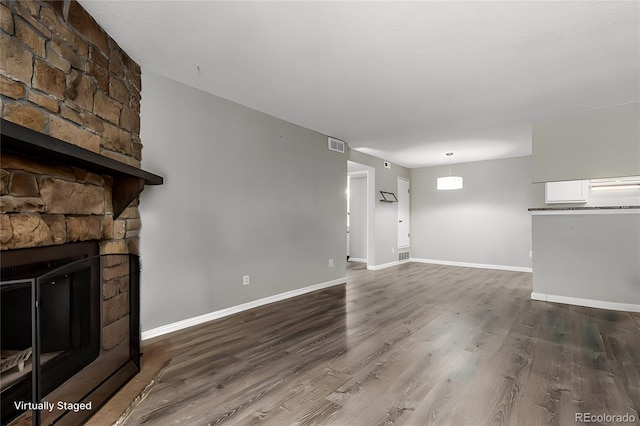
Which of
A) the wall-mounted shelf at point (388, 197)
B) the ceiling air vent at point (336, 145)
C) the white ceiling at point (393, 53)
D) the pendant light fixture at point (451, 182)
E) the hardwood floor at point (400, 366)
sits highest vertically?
the white ceiling at point (393, 53)

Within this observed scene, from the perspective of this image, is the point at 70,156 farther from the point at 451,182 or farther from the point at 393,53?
the point at 451,182

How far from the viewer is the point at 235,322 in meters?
3.33

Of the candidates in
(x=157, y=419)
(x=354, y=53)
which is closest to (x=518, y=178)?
(x=354, y=53)

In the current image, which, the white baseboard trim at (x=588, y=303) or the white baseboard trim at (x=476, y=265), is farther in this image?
the white baseboard trim at (x=476, y=265)

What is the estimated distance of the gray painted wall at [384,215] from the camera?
6840mm

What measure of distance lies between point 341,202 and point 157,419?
13.5 feet

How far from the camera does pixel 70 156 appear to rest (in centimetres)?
165

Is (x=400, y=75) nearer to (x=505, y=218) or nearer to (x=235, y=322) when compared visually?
(x=235, y=322)

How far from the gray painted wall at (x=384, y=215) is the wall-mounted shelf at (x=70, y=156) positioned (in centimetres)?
456

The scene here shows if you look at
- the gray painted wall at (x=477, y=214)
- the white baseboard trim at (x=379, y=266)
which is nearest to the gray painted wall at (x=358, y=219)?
the white baseboard trim at (x=379, y=266)

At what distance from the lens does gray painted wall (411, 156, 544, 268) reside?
6.68 m

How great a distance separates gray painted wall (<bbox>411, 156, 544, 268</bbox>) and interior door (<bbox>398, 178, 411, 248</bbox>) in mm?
141

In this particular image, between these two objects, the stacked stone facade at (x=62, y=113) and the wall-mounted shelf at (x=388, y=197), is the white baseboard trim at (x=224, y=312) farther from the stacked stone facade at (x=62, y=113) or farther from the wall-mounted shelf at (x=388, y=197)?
the wall-mounted shelf at (x=388, y=197)

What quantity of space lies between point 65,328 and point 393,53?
3087mm
